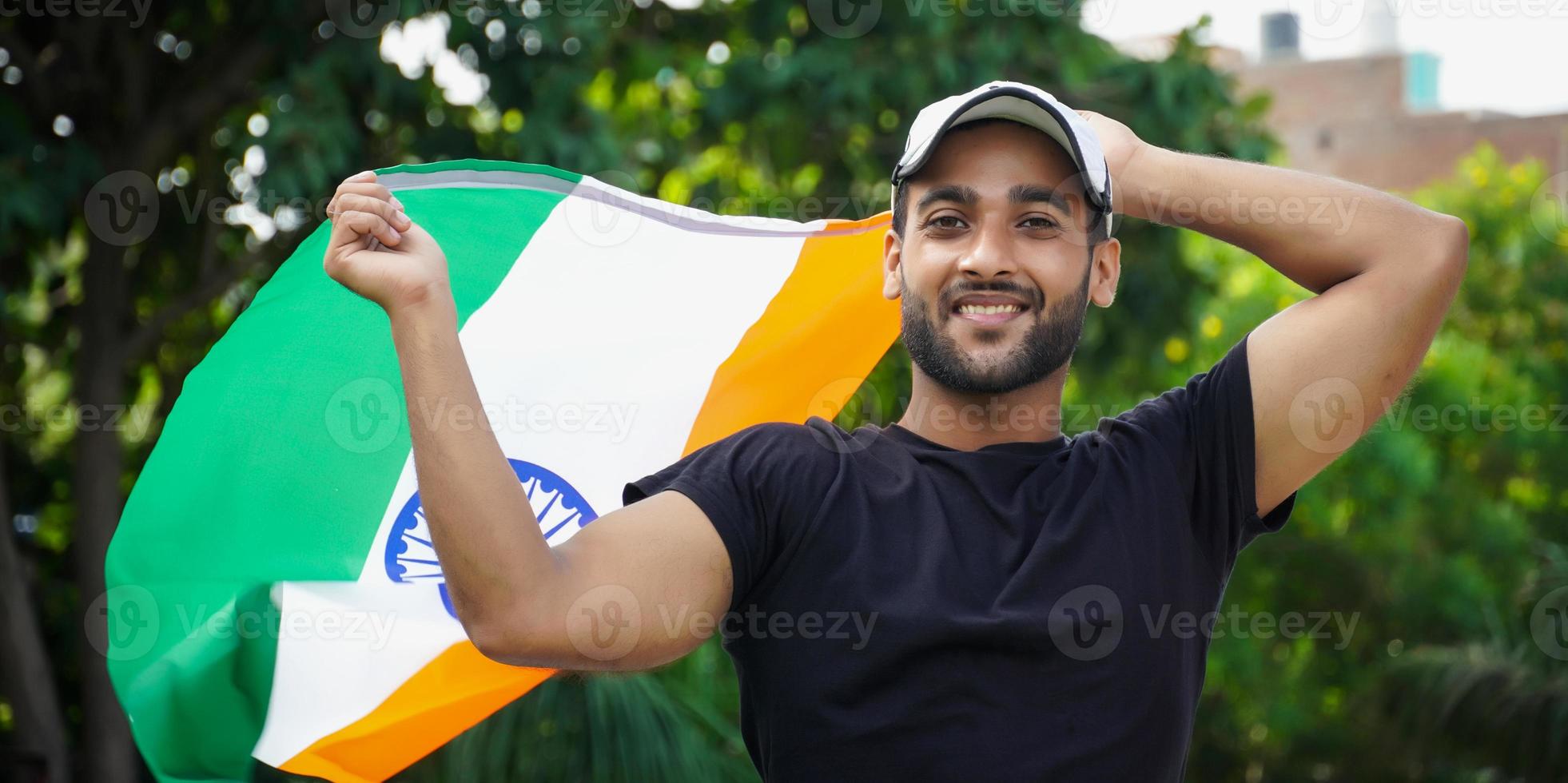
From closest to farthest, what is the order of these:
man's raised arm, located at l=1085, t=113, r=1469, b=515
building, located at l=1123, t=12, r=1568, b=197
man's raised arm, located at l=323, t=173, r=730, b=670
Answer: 1. man's raised arm, located at l=323, t=173, r=730, b=670
2. man's raised arm, located at l=1085, t=113, r=1469, b=515
3. building, located at l=1123, t=12, r=1568, b=197

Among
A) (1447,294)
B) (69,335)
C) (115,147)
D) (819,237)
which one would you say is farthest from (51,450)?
(1447,294)

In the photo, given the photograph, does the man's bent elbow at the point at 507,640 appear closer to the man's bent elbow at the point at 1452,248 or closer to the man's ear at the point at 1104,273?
the man's ear at the point at 1104,273

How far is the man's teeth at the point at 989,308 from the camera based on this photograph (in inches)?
74.2

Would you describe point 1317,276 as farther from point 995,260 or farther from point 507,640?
point 507,640

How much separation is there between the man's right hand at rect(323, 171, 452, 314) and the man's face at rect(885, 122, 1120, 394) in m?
0.64

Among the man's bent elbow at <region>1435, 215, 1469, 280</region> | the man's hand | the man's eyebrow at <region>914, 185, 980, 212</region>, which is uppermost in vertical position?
the man's hand

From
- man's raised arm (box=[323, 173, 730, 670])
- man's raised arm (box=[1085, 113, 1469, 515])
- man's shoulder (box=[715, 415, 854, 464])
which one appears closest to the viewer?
man's raised arm (box=[323, 173, 730, 670])

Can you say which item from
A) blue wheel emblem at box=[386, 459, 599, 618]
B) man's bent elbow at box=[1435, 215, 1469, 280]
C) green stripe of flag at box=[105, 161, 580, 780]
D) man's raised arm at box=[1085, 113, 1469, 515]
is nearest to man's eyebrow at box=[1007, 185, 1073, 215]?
man's raised arm at box=[1085, 113, 1469, 515]

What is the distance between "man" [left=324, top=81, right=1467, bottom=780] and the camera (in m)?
1.55

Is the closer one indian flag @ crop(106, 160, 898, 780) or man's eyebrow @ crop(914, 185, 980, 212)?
man's eyebrow @ crop(914, 185, 980, 212)

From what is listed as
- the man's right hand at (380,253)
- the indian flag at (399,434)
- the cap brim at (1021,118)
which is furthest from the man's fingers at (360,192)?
the indian flag at (399,434)

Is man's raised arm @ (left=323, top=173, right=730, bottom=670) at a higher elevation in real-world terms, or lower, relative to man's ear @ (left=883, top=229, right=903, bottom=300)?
lower

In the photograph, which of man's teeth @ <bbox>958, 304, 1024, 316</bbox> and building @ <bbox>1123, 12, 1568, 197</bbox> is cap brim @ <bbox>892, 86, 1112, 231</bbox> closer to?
man's teeth @ <bbox>958, 304, 1024, 316</bbox>

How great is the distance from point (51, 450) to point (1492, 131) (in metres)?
27.9
